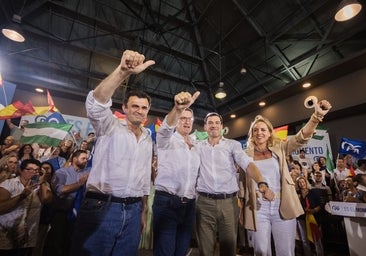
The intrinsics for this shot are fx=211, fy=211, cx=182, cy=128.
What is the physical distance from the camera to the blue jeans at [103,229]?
53.9 inches

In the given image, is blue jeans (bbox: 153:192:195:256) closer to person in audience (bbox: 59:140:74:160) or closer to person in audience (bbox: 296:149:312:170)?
person in audience (bbox: 59:140:74:160)

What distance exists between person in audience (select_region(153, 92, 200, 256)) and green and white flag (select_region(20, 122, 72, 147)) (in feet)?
9.98

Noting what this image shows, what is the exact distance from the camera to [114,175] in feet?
4.90

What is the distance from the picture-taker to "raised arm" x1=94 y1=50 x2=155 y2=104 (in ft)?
4.24

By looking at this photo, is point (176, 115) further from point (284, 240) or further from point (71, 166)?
point (71, 166)

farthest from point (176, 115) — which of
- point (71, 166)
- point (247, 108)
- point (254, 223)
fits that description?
point (247, 108)

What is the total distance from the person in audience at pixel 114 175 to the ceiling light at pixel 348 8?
4.31 m

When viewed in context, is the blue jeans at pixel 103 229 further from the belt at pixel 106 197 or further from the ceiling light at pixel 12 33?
the ceiling light at pixel 12 33

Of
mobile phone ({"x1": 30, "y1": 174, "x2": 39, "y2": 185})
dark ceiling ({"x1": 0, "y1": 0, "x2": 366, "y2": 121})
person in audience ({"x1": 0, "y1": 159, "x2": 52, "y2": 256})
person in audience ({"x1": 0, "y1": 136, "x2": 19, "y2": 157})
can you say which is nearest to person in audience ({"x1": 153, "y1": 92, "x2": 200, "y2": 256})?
person in audience ({"x1": 0, "y1": 159, "x2": 52, "y2": 256})

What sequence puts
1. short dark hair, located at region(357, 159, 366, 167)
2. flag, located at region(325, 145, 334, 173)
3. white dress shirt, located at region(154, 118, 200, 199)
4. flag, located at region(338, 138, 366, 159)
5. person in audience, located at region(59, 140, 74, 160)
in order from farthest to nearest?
flag, located at region(325, 145, 334, 173) → flag, located at region(338, 138, 366, 159) → short dark hair, located at region(357, 159, 366, 167) → person in audience, located at region(59, 140, 74, 160) → white dress shirt, located at region(154, 118, 200, 199)

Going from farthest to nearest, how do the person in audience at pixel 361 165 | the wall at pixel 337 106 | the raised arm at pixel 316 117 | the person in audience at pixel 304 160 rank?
the person in audience at pixel 304 160
the wall at pixel 337 106
the person in audience at pixel 361 165
the raised arm at pixel 316 117

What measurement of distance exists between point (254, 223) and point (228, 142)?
862 millimetres

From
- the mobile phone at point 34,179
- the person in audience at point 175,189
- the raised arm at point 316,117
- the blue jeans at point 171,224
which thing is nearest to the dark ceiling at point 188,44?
the raised arm at point 316,117

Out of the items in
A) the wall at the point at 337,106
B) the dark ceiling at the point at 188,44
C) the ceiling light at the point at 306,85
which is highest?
the dark ceiling at the point at 188,44
